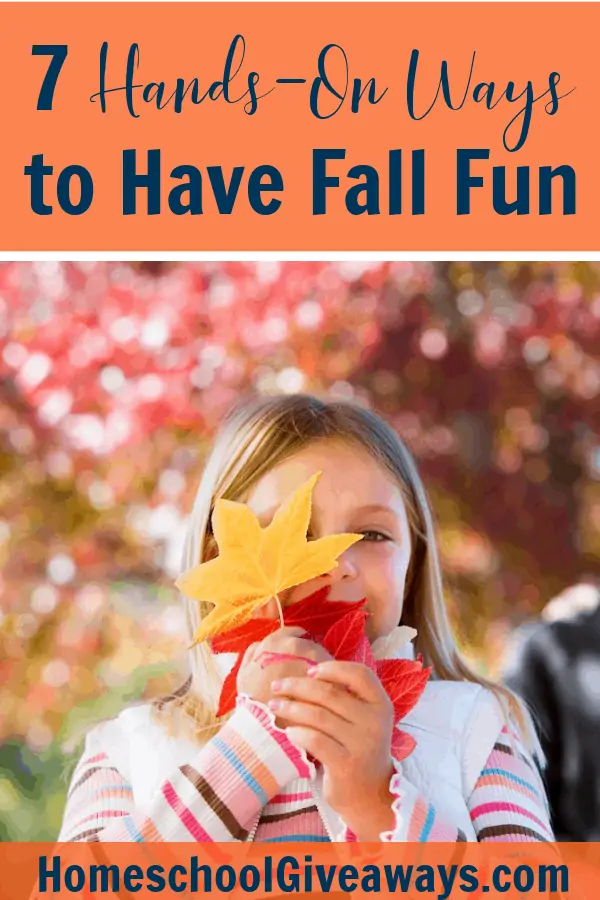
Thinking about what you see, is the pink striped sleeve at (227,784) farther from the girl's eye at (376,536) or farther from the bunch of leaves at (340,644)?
the girl's eye at (376,536)

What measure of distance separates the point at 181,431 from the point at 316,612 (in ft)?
2.34

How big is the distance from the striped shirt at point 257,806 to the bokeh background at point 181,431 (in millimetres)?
576

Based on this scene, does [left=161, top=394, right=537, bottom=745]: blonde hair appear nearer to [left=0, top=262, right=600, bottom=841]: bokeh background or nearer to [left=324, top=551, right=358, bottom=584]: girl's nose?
[left=324, top=551, right=358, bottom=584]: girl's nose

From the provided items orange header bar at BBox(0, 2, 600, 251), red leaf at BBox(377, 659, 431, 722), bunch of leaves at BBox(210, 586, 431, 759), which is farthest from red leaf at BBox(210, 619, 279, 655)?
orange header bar at BBox(0, 2, 600, 251)

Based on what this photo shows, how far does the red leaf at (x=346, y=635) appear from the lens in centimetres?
83

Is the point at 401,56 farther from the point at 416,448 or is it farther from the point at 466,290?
the point at 416,448

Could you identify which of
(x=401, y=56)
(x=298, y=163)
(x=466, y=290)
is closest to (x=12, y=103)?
(x=298, y=163)

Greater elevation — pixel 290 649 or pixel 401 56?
pixel 401 56

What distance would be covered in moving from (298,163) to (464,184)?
0.69 ft

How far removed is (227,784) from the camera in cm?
81

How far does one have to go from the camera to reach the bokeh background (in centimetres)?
149

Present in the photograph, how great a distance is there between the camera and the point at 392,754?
839 millimetres

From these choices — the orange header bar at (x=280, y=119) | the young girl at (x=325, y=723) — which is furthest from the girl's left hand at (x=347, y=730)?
the orange header bar at (x=280, y=119)

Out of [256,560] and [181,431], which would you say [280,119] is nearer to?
[181,431]
